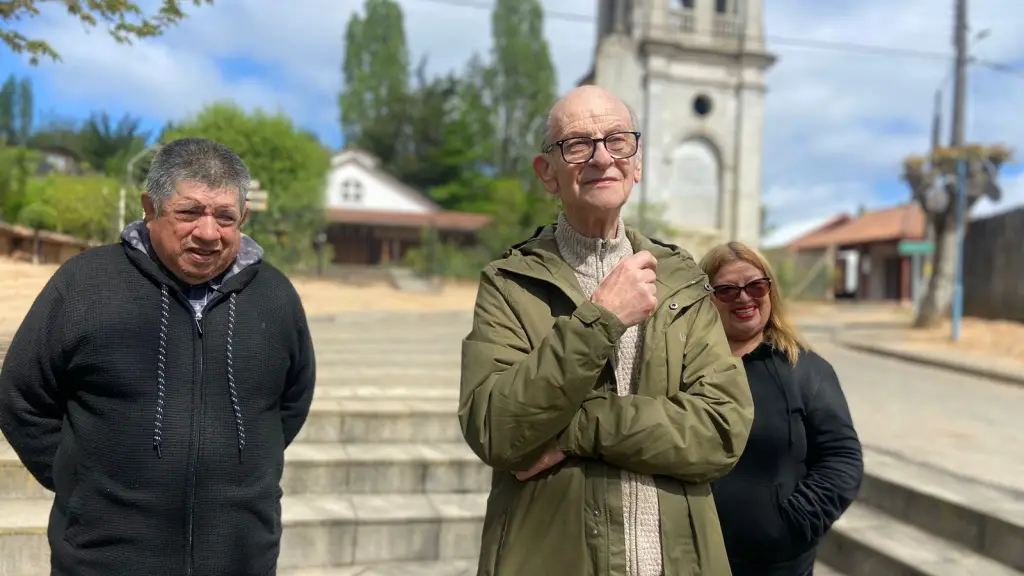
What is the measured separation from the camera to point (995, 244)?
1462cm

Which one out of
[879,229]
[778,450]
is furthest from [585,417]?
[879,229]

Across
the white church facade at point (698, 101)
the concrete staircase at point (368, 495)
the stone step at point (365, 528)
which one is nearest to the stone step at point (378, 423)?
the concrete staircase at point (368, 495)

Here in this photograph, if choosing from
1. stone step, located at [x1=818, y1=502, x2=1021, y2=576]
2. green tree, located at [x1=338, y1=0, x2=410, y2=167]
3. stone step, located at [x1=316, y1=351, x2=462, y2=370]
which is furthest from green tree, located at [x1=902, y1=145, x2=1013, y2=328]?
green tree, located at [x1=338, y1=0, x2=410, y2=167]

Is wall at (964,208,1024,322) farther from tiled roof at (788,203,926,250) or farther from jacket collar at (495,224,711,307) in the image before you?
jacket collar at (495,224,711,307)

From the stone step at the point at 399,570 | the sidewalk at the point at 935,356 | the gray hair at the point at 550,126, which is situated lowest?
the stone step at the point at 399,570

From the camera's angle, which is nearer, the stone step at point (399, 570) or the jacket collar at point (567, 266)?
the jacket collar at point (567, 266)

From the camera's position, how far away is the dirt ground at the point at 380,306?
291cm

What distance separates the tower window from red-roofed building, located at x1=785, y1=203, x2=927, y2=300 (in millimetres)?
8163

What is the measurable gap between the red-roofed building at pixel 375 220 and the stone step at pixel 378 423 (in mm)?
28361

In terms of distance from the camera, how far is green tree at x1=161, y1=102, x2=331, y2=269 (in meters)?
5.54

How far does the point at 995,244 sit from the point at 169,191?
16.6 metres

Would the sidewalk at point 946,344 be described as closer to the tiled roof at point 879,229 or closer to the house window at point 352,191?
the tiled roof at point 879,229

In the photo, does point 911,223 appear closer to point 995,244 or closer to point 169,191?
point 995,244

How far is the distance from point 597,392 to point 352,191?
38.8 meters
